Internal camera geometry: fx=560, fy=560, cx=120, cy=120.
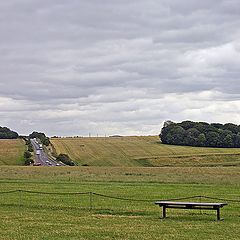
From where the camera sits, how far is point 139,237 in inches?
700

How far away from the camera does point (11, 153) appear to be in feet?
339

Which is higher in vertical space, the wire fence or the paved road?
the paved road

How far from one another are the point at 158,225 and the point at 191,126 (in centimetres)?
11436

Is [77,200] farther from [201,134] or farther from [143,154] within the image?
[201,134]

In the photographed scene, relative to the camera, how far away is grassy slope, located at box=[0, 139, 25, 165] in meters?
95.4

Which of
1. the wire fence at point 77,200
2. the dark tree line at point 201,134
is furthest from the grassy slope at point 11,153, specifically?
the wire fence at point 77,200

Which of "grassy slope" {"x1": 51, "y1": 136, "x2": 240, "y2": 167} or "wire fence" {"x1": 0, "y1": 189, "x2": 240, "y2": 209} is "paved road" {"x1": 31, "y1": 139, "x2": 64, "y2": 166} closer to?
"grassy slope" {"x1": 51, "y1": 136, "x2": 240, "y2": 167}

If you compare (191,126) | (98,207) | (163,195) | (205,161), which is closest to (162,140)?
(191,126)

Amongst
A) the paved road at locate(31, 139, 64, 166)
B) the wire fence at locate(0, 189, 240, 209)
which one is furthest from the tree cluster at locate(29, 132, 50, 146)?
the wire fence at locate(0, 189, 240, 209)

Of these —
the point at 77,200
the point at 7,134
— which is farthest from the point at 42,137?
the point at 77,200

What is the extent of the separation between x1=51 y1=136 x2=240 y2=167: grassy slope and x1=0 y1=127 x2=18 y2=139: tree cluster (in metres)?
40.9

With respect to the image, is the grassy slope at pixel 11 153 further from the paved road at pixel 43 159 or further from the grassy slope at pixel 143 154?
the grassy slope at pixel 143 154

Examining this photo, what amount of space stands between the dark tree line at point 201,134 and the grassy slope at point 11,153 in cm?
3441

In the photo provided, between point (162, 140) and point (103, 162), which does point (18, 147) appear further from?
point (162, 140)
